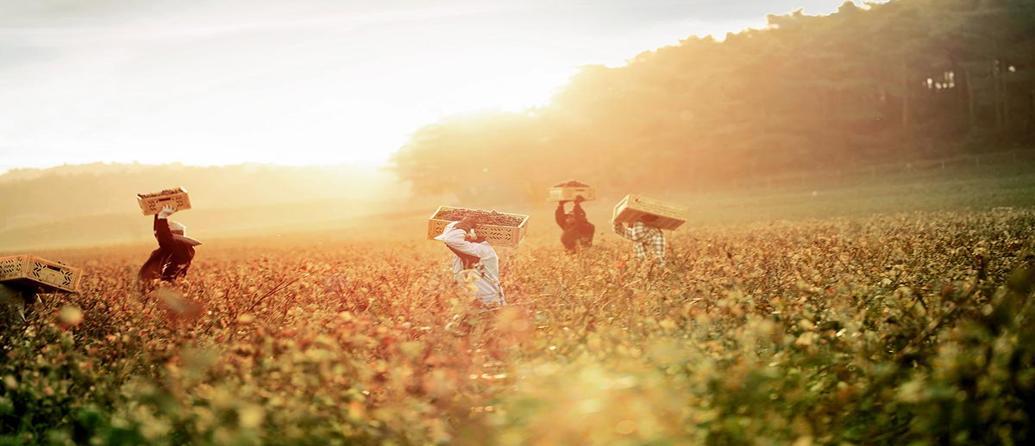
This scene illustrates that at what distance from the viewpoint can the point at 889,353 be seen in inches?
231

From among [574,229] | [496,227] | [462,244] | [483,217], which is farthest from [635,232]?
[462,244]

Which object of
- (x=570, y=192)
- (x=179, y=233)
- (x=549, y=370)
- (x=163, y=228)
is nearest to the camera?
(x=549, y=370)

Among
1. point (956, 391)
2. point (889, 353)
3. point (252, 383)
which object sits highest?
point (252, 383)

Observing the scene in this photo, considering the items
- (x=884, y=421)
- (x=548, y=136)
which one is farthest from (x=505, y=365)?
(x=548, y=136)

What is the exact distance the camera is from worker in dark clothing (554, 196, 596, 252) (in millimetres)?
13789

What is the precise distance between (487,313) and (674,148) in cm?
4852

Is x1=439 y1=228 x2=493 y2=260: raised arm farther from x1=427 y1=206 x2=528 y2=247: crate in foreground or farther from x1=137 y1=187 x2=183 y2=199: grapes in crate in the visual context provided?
x1=137 y1=187 x2=183 y2=199: grapes in crate

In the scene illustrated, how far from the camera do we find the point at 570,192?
13.2m

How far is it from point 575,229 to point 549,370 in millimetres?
9633

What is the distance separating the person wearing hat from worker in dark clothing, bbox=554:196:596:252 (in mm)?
6026

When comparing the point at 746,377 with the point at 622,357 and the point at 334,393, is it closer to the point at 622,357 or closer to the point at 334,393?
the point at 622,357

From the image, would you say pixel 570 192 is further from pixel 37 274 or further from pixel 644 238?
pixel 37 274

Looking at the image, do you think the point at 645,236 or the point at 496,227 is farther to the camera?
the point at 645,236

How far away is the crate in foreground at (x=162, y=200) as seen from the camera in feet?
31.3
